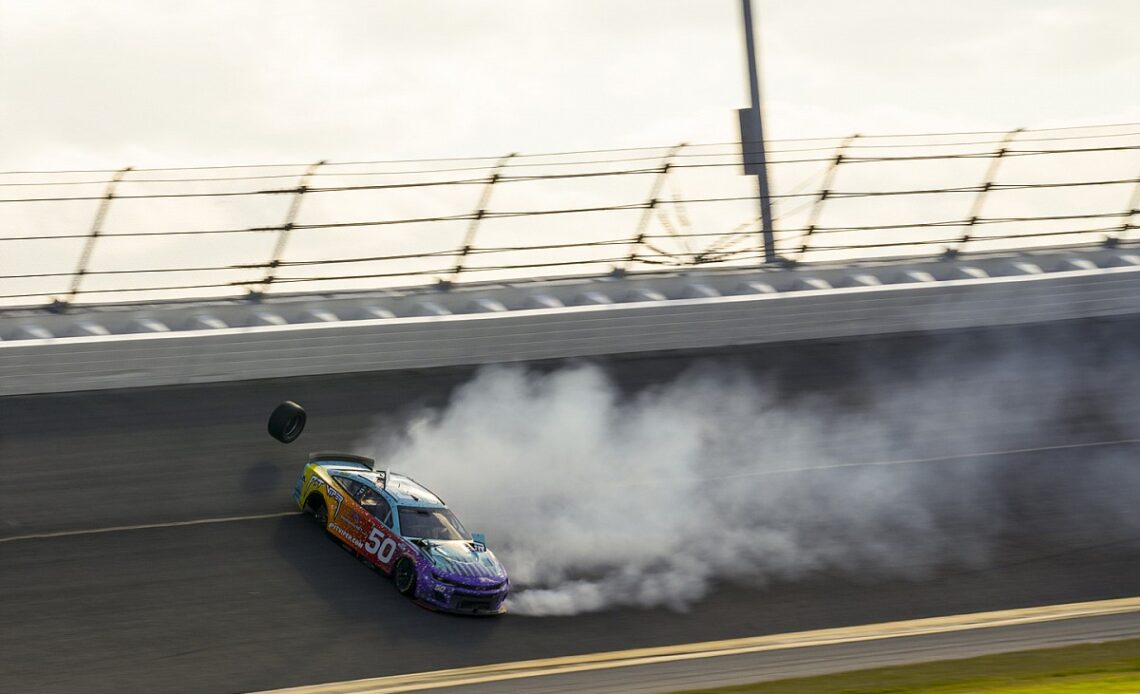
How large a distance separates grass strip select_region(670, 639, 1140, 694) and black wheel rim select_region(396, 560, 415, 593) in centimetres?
321

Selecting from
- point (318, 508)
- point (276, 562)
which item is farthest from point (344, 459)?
point (276, 562)

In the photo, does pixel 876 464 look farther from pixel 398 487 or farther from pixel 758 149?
pixel 398 487

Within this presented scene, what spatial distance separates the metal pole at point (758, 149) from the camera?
57.2 ft

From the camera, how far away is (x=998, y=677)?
31.1 ft

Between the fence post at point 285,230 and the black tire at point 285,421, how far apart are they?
2.91 meters

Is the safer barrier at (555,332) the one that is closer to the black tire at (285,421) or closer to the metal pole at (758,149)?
the metal pole at (758,149)

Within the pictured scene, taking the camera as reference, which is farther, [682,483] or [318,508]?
[682,483]

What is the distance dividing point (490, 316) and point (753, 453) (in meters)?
4.25

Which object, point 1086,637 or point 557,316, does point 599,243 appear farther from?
point 1086,637

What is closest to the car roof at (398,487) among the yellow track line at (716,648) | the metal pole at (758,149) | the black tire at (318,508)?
the black tire at (318,508)

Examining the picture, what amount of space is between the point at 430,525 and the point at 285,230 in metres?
5.97

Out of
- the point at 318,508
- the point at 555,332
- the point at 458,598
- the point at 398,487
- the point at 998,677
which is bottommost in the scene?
the point at 318,508

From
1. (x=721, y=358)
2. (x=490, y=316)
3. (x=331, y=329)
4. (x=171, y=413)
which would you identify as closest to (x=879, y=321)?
(x=721, y=358)

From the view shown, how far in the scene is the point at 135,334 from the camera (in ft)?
53.1
